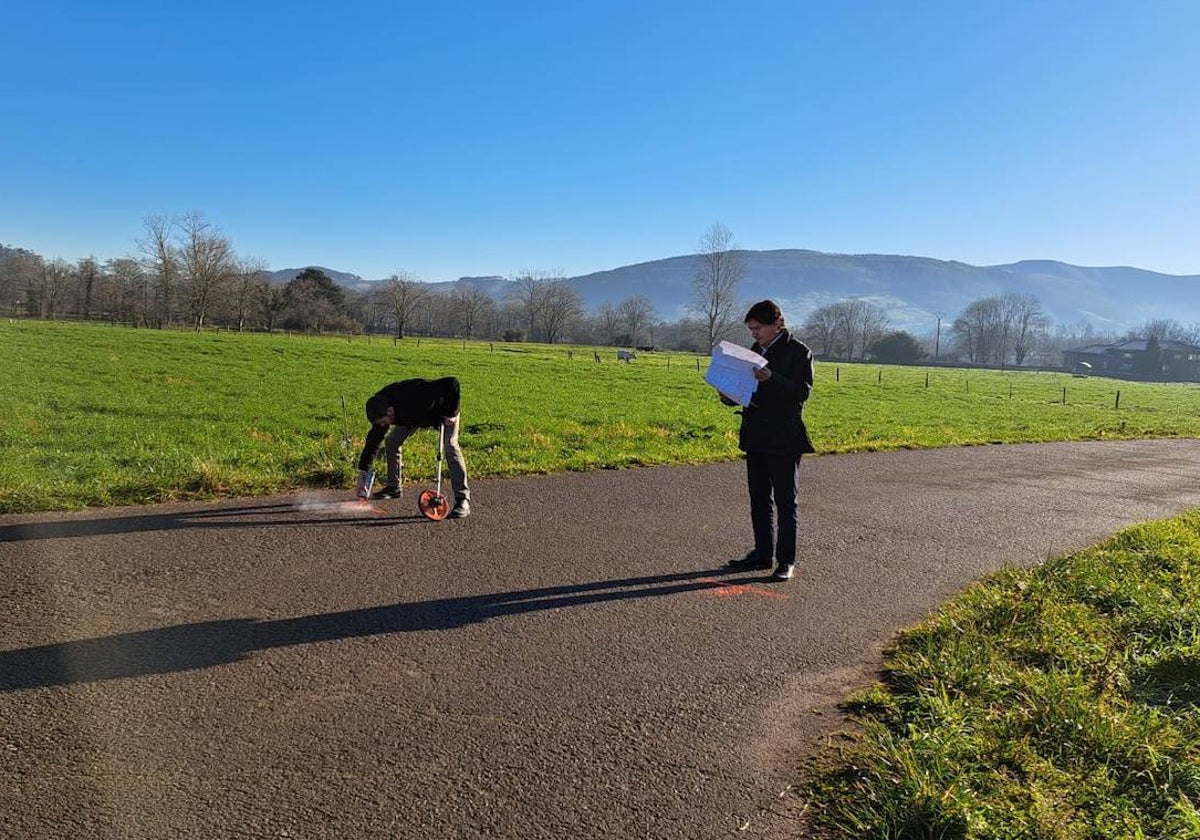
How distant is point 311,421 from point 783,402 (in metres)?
11.5

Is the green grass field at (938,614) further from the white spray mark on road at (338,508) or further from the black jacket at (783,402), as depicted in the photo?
the black jacket at (783,402)

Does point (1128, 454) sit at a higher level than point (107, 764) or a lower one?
higher

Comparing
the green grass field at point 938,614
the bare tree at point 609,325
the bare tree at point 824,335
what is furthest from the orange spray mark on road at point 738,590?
the bare tree at point 824,335

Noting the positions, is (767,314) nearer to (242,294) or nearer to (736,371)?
(736,371)

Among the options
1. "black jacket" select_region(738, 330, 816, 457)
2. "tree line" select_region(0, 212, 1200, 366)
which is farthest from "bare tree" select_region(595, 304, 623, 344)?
"black jacket" select_region(738, 330, 816, 457)

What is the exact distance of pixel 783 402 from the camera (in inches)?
231

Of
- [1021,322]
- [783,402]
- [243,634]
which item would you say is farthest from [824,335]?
[243,634]

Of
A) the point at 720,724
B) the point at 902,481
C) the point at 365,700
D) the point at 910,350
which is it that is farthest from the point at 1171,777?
the point at 910,350

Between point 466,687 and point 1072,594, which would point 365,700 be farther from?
point 1072,594

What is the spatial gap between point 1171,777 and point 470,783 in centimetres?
304

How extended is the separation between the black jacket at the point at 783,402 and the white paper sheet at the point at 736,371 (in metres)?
0.12

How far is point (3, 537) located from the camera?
19.8 feet

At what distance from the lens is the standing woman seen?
5.85 metres

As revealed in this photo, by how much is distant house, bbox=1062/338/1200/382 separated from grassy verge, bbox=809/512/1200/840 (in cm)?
12898
